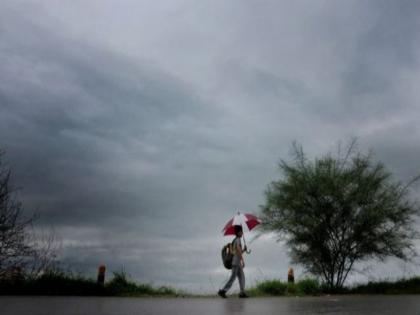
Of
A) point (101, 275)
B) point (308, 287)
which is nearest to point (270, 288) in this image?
point (308, 287)

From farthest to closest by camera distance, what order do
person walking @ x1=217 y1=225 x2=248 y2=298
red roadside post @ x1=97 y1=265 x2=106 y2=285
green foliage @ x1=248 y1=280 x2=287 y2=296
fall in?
green foliage @ x1=248 y1=280 x2=287 y2=296, red roadside post @ x1=97 y1=265 x2=106 y2=285, person walking @ x1=217 y1=225 x2=248 y2=298

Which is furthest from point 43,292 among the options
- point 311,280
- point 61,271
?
point 311,280

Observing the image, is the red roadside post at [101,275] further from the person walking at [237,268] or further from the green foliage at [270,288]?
the green foliage at [270,288]

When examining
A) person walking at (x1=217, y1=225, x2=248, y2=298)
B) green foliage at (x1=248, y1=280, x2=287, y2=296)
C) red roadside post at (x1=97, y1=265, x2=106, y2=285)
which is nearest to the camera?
person walking at (x1=217, y1=225, x2=248, y2=298)

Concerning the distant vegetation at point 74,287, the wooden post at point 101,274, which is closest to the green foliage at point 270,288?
the distant vegetation at point 74,287

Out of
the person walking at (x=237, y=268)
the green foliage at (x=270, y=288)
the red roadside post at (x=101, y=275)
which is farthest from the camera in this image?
the green foliage at (x=270, y=288)

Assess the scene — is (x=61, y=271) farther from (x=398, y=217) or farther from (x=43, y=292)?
(x=398, y=217)

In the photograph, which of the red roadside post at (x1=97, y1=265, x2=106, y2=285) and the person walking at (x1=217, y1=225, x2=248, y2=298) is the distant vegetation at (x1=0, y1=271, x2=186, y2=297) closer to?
the red roadside post at (x1=97, y1=265, x2=106, y2=285)

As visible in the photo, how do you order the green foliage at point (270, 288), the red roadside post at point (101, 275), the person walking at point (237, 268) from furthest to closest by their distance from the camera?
1. the green foliage at point (270, 288)
2. the red roadside post at point (101, 275)
3. the person walking at point (237, 268)

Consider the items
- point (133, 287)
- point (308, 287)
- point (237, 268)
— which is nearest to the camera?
point (237, 268)

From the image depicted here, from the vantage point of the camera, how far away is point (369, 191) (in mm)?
22969

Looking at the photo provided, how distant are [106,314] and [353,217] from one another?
15.4 m

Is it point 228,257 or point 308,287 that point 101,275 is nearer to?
point 228,257

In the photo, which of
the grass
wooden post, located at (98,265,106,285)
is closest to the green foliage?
the grass
